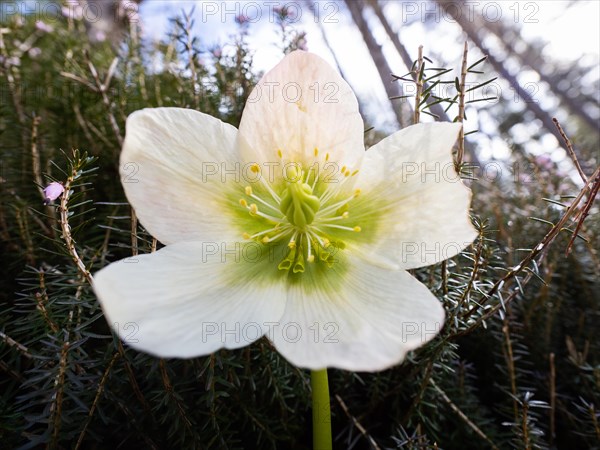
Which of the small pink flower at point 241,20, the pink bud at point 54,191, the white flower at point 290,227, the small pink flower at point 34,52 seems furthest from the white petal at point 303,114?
the small pink flower at point 34,52

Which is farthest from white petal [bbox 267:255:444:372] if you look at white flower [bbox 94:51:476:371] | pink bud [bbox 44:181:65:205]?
pink bud [bbox 44:181:65:205]

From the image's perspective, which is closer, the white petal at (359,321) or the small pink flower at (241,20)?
the white petal at (359,321)

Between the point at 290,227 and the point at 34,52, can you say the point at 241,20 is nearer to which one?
the point at 290,227

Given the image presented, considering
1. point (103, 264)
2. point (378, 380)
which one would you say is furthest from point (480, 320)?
point (103, 264)

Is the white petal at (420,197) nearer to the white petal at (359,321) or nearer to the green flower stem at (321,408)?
the white petal at (359,321)

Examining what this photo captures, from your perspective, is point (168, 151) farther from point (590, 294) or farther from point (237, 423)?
point (590, 294)

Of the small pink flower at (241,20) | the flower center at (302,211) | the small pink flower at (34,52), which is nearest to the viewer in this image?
the flower center at (302,211)

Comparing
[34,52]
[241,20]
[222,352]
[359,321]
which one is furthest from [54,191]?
[34,52]

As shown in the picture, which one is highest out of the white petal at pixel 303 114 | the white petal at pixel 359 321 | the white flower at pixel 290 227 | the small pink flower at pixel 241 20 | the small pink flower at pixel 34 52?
the small pink flower at pixel 34 52
